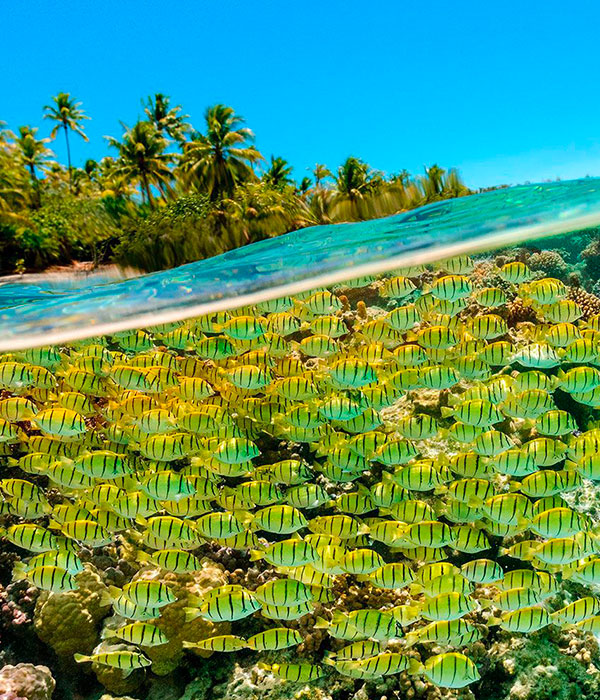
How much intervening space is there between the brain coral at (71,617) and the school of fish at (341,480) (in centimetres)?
47

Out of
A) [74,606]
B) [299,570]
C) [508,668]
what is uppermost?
[299,570]

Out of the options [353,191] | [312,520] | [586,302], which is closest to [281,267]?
[353,191]

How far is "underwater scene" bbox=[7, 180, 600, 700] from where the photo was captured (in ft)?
16.7

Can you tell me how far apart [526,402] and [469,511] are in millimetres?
1189

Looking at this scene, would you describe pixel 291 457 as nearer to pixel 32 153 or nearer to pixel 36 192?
pixel 36 192

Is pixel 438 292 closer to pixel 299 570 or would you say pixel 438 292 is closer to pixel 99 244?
pixel 299 570

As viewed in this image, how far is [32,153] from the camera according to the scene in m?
39.8

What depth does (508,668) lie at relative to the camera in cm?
630

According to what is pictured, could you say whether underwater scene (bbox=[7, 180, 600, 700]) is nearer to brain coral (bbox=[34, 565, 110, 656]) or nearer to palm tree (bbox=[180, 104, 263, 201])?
brain coral (bbox=[34, 565, 110, 656])

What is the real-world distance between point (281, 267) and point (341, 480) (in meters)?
4.65

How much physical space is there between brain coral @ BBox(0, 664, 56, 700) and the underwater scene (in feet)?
0.07

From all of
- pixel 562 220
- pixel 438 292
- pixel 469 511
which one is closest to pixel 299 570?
pixel 469 511

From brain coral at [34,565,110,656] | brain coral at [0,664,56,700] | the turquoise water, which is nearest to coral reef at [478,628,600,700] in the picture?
brain coral at [34,565,110,656]

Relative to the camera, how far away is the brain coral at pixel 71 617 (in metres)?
6.62
